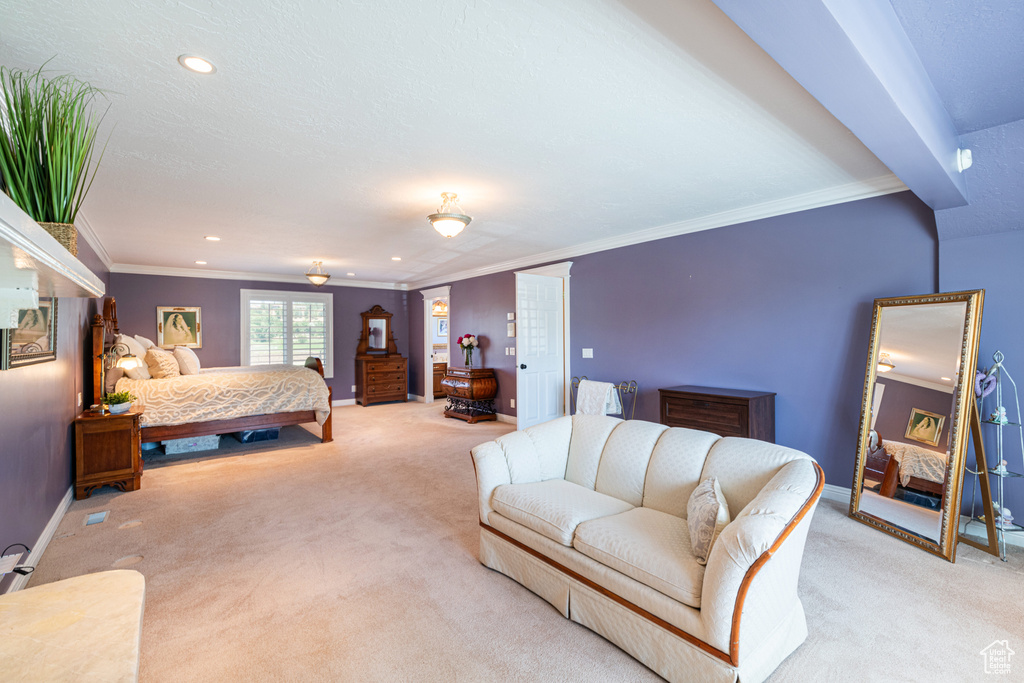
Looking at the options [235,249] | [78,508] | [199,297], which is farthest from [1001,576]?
[199,297]

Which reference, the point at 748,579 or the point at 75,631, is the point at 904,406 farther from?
the point at 75,631

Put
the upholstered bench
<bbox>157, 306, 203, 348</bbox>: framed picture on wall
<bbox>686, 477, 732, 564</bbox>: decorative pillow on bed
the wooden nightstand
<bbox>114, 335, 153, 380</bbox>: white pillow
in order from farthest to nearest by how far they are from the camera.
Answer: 1. <bbox>157, 306, 203, 348</bbox>: framed picture on wall
2. <bbox>114, 335, 153, 380</bbox>: white pillow
3. the wooden nightstand
4. <bbox>686, 477, 732, 564</bbox>: decorative pillow on bed
5. the upholstered bench

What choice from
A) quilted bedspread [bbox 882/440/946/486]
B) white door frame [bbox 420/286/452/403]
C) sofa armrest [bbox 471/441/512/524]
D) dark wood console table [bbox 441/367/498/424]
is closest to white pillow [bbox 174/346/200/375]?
dark wood console table [bbox 441/367/498/424]

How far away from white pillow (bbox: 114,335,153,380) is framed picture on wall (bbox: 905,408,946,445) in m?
6.87

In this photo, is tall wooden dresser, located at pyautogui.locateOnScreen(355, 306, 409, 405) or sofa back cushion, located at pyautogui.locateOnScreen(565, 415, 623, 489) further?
tall wooden dresser, located at pyautogui.locateOnScreen(355, 306, 409, 405)

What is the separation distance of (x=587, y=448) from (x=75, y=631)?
2284 mm

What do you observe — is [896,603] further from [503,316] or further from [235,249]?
[235,249]

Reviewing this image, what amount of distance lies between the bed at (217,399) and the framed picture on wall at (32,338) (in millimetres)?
1656

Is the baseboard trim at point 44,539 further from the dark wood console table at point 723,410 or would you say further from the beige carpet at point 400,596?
the dark wood console table at point 723,410

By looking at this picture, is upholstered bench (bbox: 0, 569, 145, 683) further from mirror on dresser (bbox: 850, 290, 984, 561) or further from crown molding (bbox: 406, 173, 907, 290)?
crown molding (bbox: 406, 173, 907, 290)

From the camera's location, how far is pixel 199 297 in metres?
7.42

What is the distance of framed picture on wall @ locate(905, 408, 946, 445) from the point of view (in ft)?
9.40

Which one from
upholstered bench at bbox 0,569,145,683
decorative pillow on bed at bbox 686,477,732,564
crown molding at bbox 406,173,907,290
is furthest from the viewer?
crown molding at bbox 406,173,907,290

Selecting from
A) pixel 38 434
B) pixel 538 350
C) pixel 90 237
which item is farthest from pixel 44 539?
pixel 538 350
